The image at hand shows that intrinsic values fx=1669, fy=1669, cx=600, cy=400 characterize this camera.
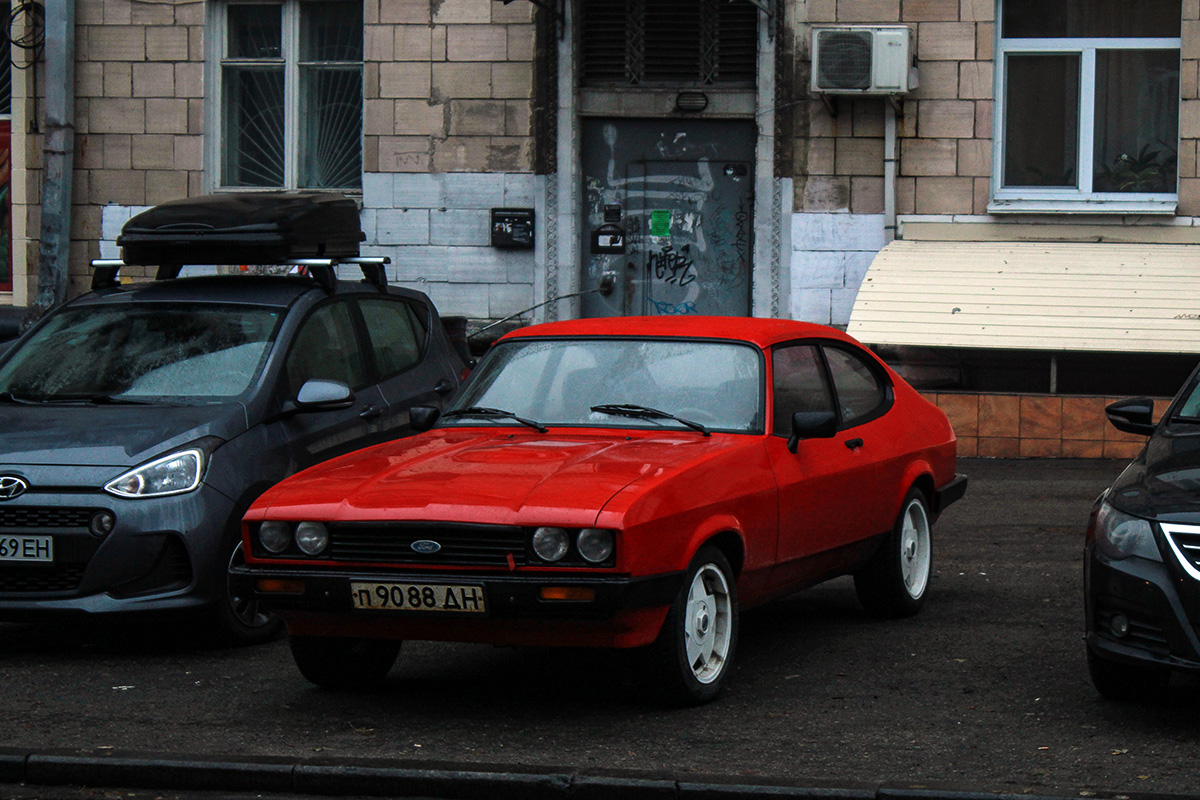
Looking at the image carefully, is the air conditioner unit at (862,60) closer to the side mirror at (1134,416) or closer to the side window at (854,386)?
the side window at (854,386)

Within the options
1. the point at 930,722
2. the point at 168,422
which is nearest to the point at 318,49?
the point at 168,422

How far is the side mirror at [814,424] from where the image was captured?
6.55 m

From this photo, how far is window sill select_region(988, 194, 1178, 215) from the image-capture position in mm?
14695

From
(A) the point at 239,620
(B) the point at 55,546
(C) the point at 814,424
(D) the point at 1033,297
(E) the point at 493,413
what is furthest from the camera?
(D) the point at 1033,297

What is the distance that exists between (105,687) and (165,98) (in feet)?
35.3

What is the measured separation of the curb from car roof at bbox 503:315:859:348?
2.44 meters

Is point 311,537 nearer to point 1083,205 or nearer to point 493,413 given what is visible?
point 493,413

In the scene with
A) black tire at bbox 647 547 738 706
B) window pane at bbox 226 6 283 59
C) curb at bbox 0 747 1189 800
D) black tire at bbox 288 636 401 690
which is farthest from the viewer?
window pane at bbox 226 6 283 59

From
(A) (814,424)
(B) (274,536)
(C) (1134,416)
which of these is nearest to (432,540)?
(B) (274,536)

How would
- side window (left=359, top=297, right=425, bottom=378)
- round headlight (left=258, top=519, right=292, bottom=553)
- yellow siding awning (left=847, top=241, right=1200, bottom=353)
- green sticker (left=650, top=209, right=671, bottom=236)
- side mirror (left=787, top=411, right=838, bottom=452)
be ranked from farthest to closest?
1. green sticker (left=650, top=209, right=671, bottom=236)
2. yellow siding awning (left=847, top=241, right=1200, bottom=353)
3. side window (left=359, top=297, right=425, bottom=378)
4. side mirror (left=787, top=411, right=838, bottom=452)
5. round headlight (left=258, top=519, right=292, bottom=553)

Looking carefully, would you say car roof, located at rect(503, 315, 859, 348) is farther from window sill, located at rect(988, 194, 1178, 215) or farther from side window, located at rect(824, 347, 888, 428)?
window sill, located at rect(988, 194, 1178, 215)

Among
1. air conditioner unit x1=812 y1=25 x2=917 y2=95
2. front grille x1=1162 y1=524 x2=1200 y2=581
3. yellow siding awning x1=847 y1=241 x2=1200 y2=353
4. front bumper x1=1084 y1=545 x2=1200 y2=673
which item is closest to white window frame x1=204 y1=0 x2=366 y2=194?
air conditioner unit x1=812 y1=25 x2=917 y2=95

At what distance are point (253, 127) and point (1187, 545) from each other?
497 inches

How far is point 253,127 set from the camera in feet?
53.9
